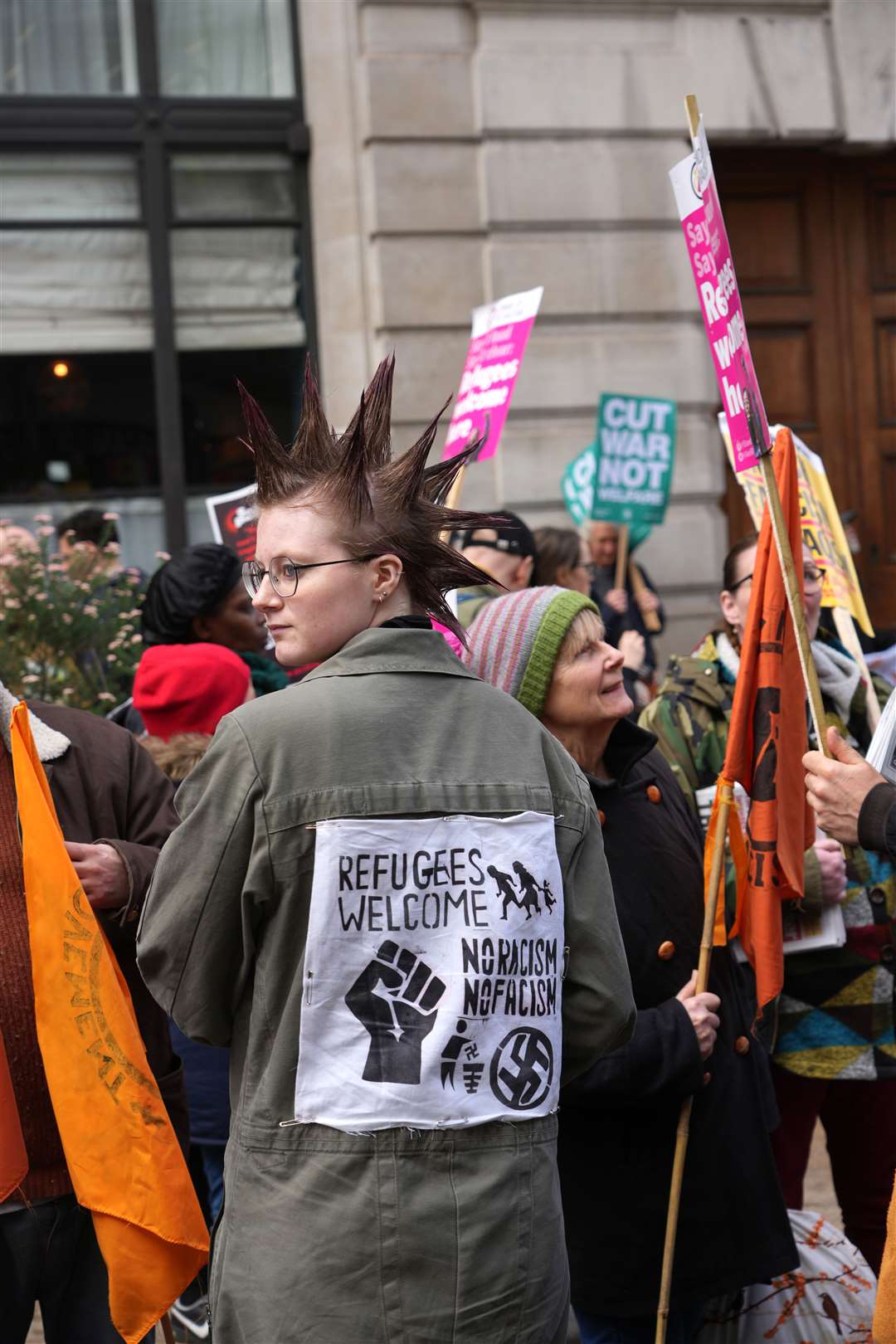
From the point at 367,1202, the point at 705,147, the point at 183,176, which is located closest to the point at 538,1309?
the point at 367,1202

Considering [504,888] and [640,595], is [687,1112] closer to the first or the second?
[504,888]

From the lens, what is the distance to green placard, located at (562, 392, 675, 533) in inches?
334

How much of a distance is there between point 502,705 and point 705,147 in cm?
150

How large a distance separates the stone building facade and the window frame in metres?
0.26

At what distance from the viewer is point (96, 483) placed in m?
9.84

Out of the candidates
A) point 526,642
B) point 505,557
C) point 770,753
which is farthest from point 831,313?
point 526,642

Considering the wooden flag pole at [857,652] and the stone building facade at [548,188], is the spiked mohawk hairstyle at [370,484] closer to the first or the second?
the wooden flag pole at [857,652]

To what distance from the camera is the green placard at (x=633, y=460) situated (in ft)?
27.9

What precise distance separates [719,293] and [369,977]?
1834mm

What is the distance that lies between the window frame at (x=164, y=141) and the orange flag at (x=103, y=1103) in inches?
291

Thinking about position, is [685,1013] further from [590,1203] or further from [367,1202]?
[367,1202]

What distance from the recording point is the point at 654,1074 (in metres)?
2.97

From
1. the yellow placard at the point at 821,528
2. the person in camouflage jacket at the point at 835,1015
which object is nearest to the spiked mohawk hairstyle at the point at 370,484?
the person in camouflage jacket at the point at 835,1015

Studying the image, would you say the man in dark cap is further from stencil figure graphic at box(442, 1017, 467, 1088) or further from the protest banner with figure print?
stencil figure graphic at box(442, 1017, 467, 1088)
